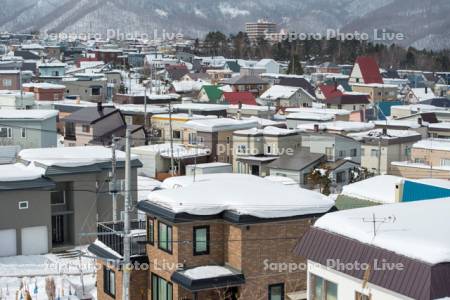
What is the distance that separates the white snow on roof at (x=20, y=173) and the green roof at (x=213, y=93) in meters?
23.5

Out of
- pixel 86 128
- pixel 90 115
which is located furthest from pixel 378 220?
pixel 90 115

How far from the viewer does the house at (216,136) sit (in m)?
22.4

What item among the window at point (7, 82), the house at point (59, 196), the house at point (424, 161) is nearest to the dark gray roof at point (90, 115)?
the house at point (59, 196)

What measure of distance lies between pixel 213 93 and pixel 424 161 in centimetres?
1884

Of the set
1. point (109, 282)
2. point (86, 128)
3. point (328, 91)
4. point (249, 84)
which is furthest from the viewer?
point (249, 84)

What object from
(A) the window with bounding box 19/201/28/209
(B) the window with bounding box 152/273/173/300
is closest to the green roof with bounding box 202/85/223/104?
(A) the window with bounding box 19/201/28/209

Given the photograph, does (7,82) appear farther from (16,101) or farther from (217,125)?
(217,125)

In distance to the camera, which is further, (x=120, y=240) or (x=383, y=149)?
(x=383, y=149)

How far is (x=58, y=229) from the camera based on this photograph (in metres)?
14.9

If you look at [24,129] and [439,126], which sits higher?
[24,129]

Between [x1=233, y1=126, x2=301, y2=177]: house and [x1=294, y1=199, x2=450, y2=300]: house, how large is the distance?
48.7ft

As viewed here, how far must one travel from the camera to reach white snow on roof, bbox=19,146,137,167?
47.9 feet

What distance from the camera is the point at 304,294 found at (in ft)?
28.1

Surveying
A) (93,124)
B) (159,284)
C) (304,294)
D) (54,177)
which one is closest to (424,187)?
A: (304,294)
